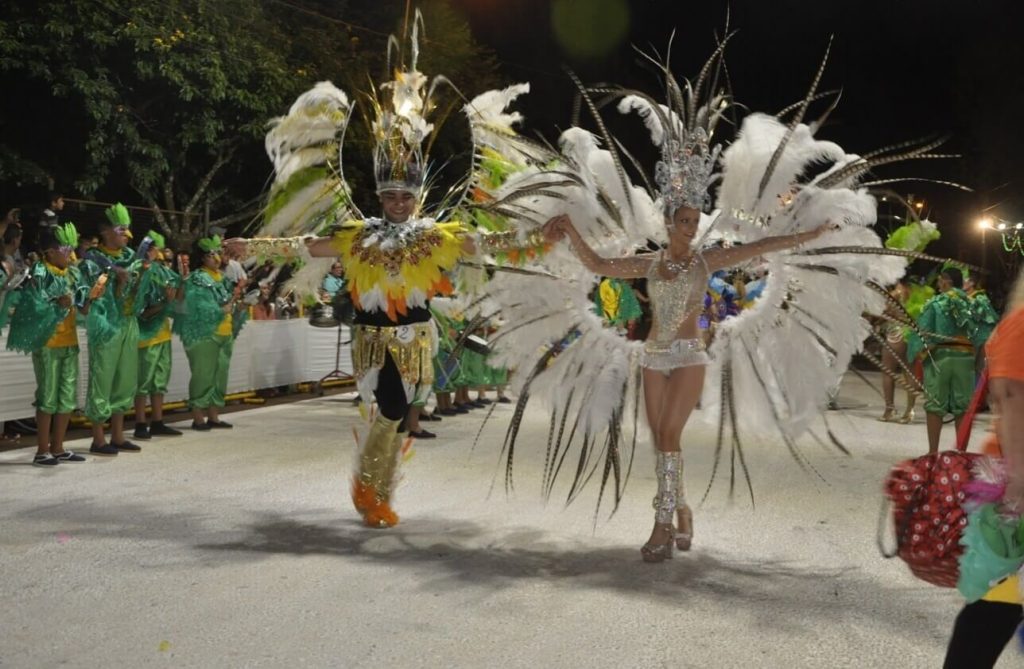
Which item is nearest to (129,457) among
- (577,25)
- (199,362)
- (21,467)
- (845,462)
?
(21,467)

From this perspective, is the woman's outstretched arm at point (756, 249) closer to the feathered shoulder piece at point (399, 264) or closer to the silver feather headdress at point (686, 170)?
the silver feather headdress at point (686, 170)

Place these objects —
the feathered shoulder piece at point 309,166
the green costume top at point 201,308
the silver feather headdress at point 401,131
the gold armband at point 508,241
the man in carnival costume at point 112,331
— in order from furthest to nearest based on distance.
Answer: the green costume top at point 201,308, the man in carnival costume at point 112,331, the feathered shoulder piece at point 309,166, the silver feather headdress at point 401,131, the gold armband at point 508,241

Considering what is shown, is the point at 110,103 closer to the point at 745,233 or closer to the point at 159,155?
the point at 159,155

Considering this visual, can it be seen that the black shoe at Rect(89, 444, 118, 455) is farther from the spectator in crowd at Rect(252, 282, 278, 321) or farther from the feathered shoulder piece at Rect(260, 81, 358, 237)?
A: the spectator in crowd at Rect(252, 282, 278, 321)

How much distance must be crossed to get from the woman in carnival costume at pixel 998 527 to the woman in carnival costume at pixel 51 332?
6.91m

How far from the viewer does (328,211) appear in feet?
21.0

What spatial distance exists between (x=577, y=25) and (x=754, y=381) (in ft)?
70.5

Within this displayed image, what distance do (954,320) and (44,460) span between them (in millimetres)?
7825

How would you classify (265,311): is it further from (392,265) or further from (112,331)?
(392,265)

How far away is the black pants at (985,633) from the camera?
259 centimetres

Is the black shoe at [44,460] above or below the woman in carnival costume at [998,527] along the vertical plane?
below

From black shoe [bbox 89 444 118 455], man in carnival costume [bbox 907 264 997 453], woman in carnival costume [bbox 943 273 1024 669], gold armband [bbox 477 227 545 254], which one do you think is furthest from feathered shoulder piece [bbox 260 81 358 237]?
man in carnival costume [bbox 907 264 997 453]

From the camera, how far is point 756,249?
5.04 m

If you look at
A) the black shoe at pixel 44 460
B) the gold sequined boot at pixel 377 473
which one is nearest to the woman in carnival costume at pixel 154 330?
the black shoe at pixel 44 460
